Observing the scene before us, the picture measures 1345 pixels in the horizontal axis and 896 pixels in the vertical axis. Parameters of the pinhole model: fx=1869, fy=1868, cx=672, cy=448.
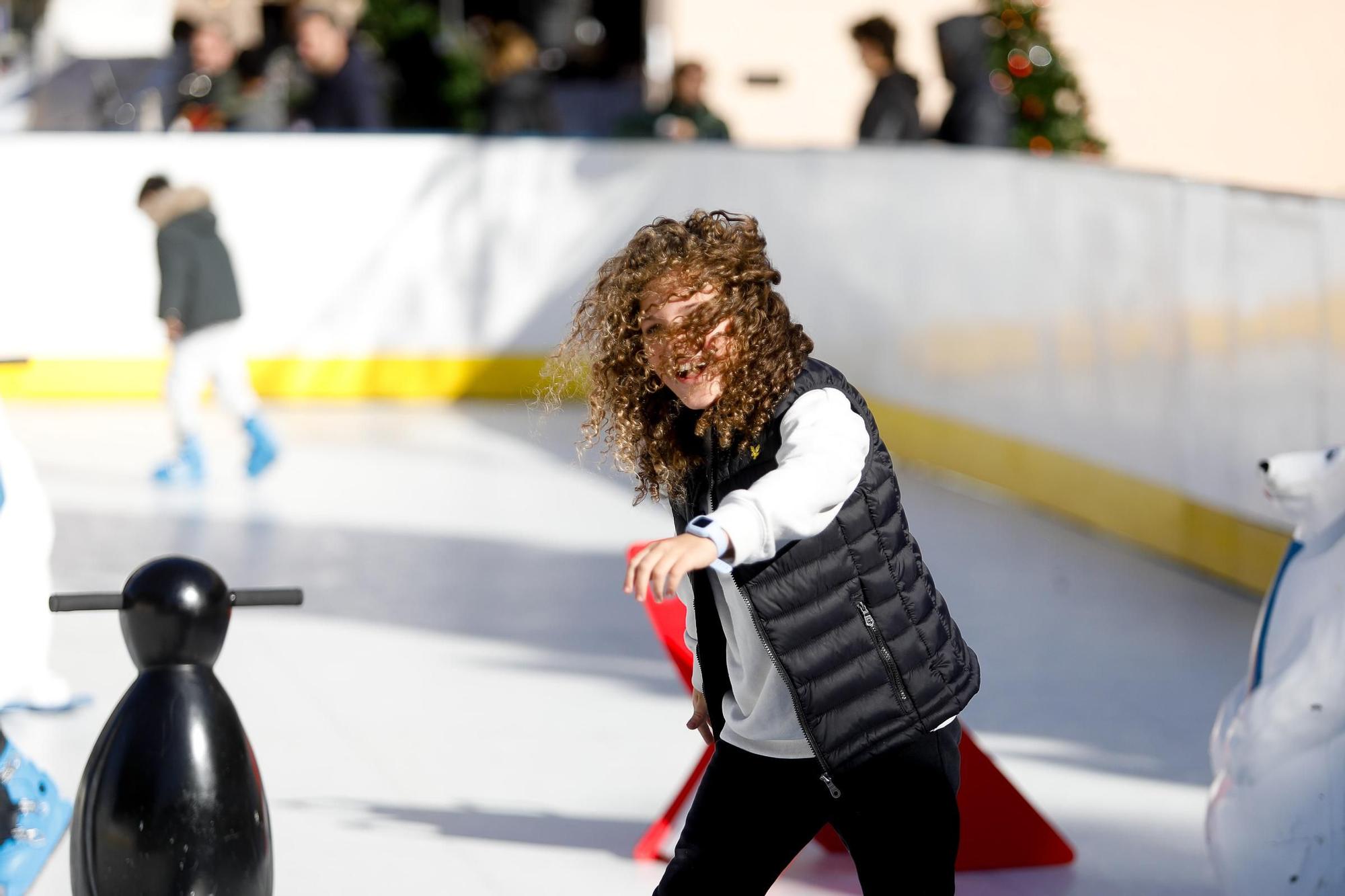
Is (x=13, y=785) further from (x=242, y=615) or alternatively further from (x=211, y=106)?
(x=211, y=106)

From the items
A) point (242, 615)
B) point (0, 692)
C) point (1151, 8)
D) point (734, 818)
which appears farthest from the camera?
point (1151, 8)

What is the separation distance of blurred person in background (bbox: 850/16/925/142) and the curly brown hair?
694 cm

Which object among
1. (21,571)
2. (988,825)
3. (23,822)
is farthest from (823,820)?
(23,822)

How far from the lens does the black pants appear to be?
2.40 meters

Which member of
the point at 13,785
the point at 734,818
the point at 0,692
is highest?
the point at 734,818

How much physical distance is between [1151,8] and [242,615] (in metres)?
11.4

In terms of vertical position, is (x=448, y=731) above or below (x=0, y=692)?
below

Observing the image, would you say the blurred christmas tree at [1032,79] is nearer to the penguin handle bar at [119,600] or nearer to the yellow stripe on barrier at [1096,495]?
the yellow stripe on barrier at [1096,495]

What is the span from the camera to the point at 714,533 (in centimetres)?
211

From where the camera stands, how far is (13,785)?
12.2 feet

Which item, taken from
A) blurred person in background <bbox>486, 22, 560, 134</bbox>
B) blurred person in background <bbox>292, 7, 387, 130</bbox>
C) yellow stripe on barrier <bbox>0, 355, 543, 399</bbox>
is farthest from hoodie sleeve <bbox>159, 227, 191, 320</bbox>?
blurred person in background <bbox>486, 22, 560, 134</bbox>

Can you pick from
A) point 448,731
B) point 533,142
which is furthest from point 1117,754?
point 533,142

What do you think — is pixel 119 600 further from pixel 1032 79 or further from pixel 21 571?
pixel 1032 79

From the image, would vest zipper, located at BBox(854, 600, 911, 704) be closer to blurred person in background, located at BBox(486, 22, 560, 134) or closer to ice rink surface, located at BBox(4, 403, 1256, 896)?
ice rink surface, located at BBox(4, 403, 1256, 896)
